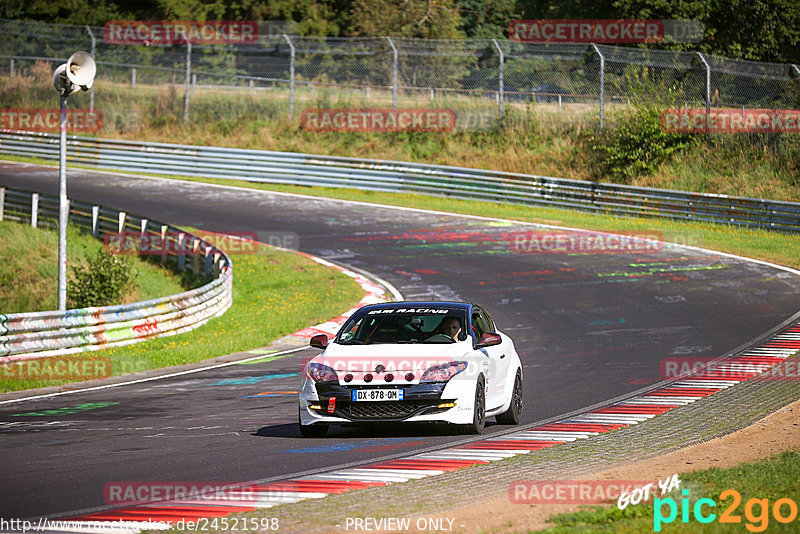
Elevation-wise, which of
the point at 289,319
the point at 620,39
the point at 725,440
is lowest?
the point at 289,319

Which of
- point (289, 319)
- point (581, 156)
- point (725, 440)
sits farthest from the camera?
point (581, 156)

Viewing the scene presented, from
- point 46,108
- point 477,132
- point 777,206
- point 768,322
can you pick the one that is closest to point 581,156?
point 477,132

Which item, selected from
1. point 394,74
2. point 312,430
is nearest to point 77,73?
point 312,430

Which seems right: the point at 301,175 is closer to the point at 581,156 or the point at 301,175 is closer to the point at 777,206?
the point at 581,156

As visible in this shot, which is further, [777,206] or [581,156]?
[581,156]

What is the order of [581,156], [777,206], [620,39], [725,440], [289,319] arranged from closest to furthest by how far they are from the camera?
1. [725,440]
2. [289,319]
3. [777,206]
4. [581,156]
5. [620,39]

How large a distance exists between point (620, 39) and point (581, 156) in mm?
9418

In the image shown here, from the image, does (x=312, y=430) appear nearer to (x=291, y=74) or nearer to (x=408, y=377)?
(x=408, y=377)

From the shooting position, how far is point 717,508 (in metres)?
6.99

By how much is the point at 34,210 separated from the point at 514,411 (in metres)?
23.6

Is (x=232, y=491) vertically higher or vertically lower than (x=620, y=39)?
lower

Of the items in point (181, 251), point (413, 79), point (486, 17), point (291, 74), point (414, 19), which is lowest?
point (181, 251)

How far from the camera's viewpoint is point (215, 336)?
19.5m

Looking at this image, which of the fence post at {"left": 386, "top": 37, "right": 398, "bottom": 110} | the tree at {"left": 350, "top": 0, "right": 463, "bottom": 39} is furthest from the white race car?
the tree at {"left": 350, "top": 0, "right": 463, "bottom": 39}
